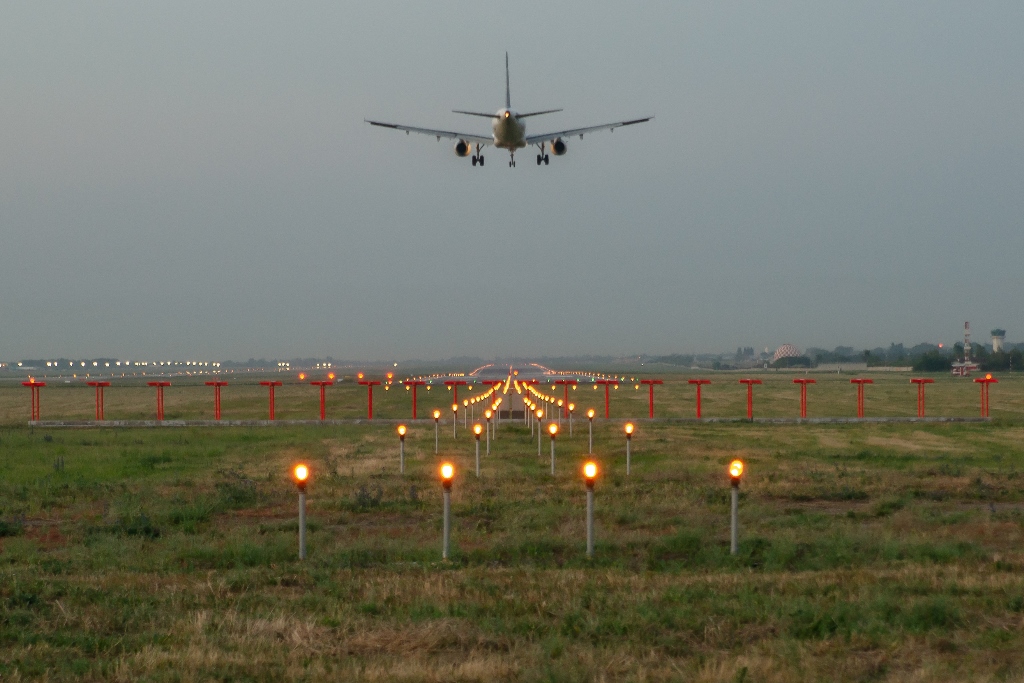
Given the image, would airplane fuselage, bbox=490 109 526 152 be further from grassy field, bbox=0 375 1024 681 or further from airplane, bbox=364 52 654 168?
grassy field, bbox=0 375 1024 681

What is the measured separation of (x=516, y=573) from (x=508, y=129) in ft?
102

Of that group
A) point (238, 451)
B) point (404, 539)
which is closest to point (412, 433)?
point (238, 451)

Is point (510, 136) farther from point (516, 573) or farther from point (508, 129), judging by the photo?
point (516, 573)

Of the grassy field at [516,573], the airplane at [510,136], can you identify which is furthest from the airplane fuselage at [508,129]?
the grassy field at [516,573]

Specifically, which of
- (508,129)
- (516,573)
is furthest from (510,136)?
(516,573)

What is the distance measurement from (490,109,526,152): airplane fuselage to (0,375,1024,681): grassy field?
1913cm

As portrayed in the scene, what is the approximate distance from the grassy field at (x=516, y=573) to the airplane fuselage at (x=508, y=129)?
1913 centimetres

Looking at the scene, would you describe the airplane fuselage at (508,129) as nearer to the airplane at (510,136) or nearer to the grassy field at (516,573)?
the airplane at (510,136)

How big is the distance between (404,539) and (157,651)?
6.03m

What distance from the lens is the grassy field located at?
8.25 m

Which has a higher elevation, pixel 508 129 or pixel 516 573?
pixel 508 129

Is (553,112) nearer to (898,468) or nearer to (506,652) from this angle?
(898,468)

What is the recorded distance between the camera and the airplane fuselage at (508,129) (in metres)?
40.4

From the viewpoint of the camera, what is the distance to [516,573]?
11641 millimetres
